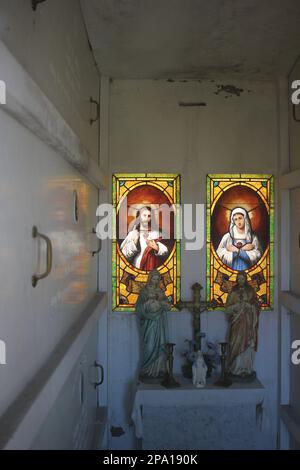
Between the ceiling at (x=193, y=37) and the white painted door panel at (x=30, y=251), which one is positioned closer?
the white painted door panel at (x=30, y=251)

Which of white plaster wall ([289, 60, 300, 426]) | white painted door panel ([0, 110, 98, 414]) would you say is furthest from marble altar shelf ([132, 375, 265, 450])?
white painted door panel ([0, 110, 98, 414])

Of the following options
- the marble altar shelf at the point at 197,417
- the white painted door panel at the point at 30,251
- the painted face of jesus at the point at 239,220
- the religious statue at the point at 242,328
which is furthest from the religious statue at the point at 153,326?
the white painted door panel at the point at 30,251

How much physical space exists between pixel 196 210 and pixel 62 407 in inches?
82.2

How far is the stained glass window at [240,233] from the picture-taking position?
12.1ft

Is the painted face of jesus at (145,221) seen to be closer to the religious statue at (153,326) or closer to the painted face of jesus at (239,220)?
the religious statue at (153,326)

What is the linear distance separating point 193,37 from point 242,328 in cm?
212

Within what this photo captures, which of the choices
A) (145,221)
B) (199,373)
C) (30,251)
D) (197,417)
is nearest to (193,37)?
(145,221)

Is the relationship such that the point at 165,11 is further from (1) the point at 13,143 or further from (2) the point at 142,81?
(1) the point at 13,143

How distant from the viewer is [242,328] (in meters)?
3.32

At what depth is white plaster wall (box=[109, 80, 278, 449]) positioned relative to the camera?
3.67 metres

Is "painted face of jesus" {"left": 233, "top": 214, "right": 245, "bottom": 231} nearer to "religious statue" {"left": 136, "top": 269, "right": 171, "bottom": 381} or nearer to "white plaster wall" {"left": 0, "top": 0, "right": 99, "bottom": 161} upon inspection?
"religious statue" {"left": 136, "top": 269, "right": 171, "bottom": 381}

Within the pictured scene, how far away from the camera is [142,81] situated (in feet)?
12.2

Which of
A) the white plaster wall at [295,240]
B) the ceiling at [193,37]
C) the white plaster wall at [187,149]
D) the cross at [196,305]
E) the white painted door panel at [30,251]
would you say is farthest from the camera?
the white plaster wall at [187,149]

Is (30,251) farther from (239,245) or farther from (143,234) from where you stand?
(239,245)
